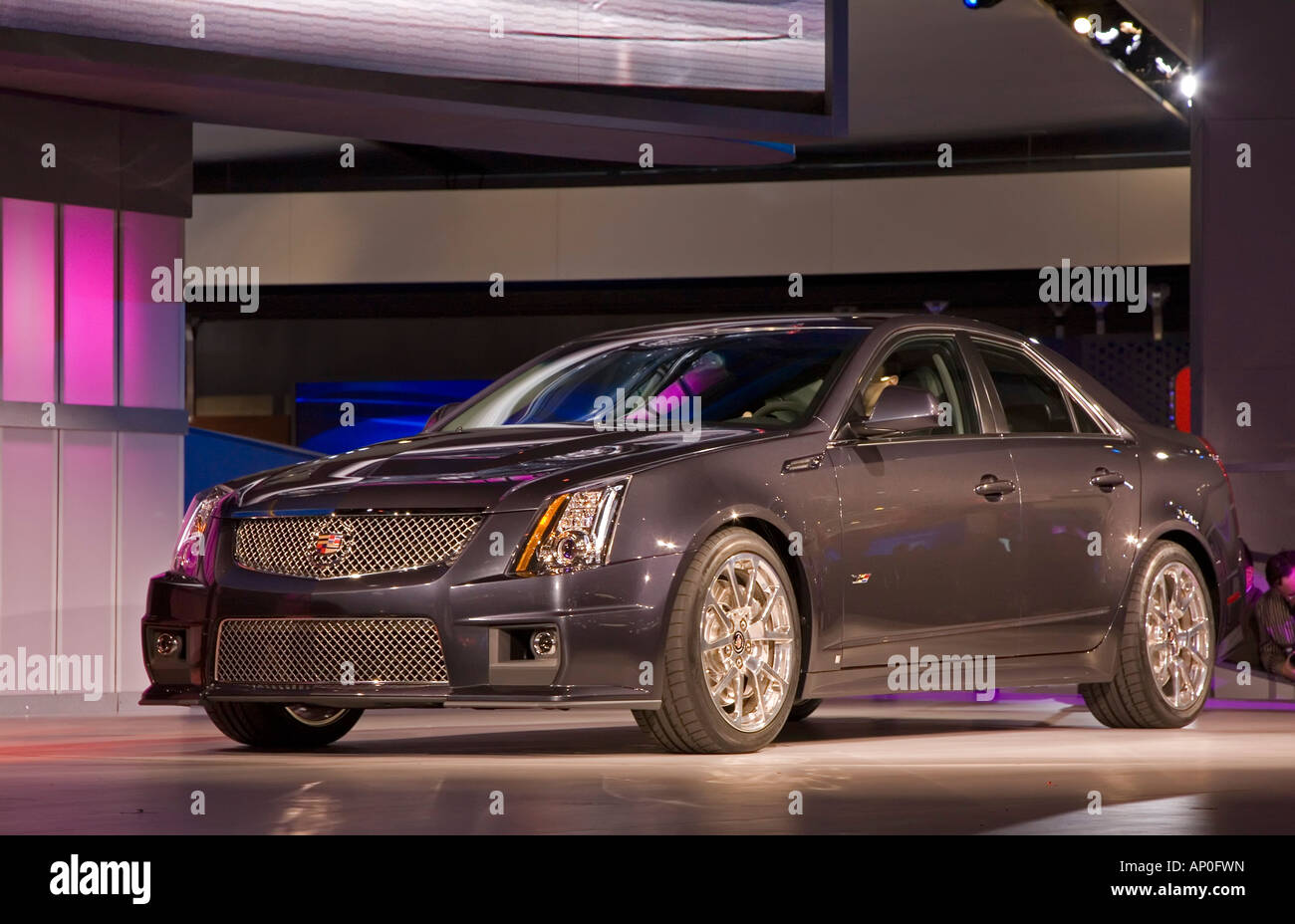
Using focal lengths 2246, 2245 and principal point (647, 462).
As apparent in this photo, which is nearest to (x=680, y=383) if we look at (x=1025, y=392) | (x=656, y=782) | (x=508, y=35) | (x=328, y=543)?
(x=1025, y=392)

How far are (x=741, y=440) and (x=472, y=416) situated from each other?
1523mm

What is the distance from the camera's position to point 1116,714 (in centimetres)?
902

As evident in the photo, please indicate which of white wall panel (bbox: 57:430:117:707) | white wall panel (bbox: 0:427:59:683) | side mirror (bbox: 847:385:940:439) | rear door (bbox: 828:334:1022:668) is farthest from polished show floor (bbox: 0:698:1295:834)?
white wall panel (bbox: 57:430:117:707)

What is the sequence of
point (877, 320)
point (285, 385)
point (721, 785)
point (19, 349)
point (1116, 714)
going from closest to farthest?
1. point (721, 785)
2. point (877, 320)
3. point (1116, 714)
4. point (19, 349)
5. point (285, 385)

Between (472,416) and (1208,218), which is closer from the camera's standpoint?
(472,416)

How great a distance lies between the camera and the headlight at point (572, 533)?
22.7 feet

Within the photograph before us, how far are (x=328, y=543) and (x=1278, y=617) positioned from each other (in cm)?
568

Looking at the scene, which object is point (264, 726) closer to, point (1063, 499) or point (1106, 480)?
point (1063, 499)

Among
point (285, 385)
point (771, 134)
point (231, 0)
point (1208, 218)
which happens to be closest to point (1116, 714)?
point (1208, 218)

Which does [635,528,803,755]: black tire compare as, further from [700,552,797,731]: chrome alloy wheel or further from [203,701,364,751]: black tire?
[203,701,364,751]: black tire

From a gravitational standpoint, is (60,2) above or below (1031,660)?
above

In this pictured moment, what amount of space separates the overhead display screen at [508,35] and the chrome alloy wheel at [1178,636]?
4.22 metres

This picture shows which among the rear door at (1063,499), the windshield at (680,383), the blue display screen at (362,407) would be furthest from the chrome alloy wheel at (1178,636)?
the blue display screen at (362,407)

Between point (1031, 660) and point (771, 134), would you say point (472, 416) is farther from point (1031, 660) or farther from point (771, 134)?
point (771, 134)
